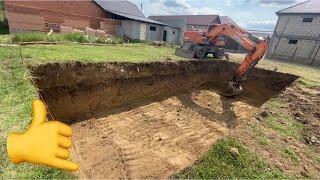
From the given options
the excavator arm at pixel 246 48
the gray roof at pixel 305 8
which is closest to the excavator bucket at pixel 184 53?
the excavator arm at pixel 246 48

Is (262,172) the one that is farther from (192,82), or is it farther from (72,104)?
(192,82)

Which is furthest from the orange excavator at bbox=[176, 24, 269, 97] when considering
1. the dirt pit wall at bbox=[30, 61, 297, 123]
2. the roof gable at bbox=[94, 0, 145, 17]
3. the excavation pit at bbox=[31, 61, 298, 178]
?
the roof gable at bbox=[94, 0, 145, 17]

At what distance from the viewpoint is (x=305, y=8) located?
2002cm

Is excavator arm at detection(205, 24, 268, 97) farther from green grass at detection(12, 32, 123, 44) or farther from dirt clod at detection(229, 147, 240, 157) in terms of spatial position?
Answer: green grass at detection(12, 32, 123, 44)

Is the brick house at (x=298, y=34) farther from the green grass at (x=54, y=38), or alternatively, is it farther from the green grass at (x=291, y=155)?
the green grass at (x=291, y=155)

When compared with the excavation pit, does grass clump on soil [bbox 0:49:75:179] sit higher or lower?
higher

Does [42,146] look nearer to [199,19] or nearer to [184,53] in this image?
[184,53]

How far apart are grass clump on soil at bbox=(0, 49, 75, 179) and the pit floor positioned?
3.56 ft

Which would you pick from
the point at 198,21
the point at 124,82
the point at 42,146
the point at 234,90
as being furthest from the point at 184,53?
the point at 198,21

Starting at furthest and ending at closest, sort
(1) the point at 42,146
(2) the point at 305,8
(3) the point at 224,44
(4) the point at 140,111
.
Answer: (2) the point at 305,8 → (3) the point at 224,44 → (4) the point at 140,111 → (1) the point at 42,146

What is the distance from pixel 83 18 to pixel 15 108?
54.7 feet

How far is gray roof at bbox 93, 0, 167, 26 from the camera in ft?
72.1

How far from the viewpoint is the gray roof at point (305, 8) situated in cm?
1939

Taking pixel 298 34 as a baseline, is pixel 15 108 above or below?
below
